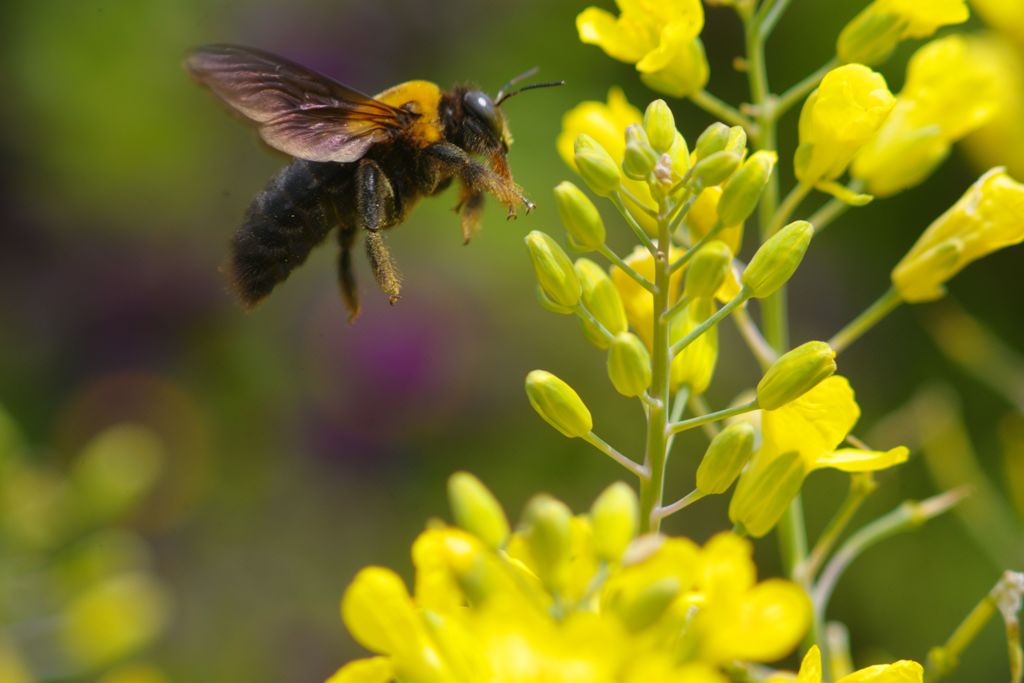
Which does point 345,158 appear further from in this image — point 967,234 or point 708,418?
A: point 967,234

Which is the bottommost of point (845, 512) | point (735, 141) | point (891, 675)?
point (891, 675)

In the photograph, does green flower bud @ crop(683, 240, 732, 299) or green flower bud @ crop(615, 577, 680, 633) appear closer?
green flower bud @ crop(615, 577, 680, 633)

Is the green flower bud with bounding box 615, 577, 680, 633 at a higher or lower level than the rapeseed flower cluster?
lower

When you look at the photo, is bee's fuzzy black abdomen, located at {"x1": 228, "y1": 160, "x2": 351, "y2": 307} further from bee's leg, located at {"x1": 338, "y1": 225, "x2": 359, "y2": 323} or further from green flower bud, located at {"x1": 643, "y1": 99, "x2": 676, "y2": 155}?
green flower bud, located at {"x1": 643, "y1": 99, "x2": 676, "y2": 155}

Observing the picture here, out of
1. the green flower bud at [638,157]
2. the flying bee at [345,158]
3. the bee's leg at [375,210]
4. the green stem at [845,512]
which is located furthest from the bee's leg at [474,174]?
the green stem at [845,512]

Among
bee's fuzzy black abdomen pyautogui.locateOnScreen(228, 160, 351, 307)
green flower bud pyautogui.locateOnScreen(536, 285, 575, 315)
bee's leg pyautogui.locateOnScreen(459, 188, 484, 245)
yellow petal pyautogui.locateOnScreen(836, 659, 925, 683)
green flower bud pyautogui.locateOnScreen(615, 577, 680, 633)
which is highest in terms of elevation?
bee's fuzzy black abdomen pyautogui.locateOnScreen(228, 160, 351, 307)

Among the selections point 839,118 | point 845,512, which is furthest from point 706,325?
point 845,512

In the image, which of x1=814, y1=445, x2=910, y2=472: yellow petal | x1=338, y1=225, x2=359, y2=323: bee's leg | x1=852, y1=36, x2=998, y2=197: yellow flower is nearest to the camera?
x1=814, y1=445, x2=910, y2=472: yellow petal

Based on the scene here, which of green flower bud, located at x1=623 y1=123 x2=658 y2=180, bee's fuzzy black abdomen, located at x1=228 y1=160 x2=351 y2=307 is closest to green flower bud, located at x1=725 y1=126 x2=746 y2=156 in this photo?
green flower bud, located at x1=623 y1=123 x2=658 y2=180

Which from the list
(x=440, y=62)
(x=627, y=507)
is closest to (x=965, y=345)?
(x=627, y=507)
